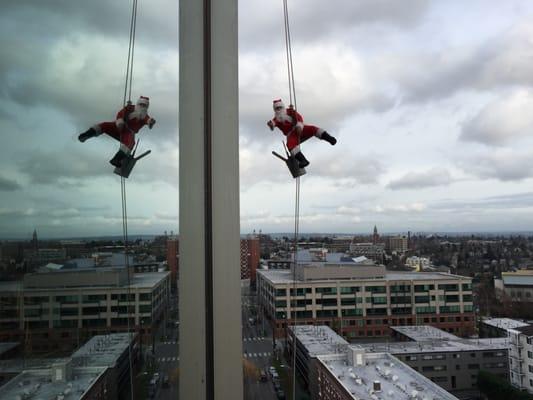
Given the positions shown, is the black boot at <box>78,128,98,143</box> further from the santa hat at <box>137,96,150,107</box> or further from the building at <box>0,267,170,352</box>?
the building at <box>0,267,170,352</box>

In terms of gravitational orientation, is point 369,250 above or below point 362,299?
above

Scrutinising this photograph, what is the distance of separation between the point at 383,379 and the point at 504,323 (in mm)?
532

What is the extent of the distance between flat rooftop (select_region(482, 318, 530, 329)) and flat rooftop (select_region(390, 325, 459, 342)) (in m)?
0.14

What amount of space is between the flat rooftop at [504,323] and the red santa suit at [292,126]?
100cm

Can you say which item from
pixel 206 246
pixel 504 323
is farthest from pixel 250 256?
pixel 504 323

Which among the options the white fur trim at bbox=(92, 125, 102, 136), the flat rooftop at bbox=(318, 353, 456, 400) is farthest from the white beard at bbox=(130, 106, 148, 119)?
the flat rooftop at bbox=(318, 353, 456, 400)

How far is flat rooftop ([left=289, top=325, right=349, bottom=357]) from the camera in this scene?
1.36m

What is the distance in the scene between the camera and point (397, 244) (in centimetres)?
157

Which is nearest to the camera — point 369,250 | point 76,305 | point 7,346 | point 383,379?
point 7,346

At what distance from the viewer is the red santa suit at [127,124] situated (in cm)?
131

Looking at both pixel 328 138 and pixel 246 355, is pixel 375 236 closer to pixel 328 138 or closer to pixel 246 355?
pixel 328 138

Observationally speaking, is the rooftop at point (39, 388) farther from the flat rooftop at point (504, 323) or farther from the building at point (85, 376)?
the flat rooftop at point (504, 323)

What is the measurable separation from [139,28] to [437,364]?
5.92 ft

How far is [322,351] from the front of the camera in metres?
1.34
